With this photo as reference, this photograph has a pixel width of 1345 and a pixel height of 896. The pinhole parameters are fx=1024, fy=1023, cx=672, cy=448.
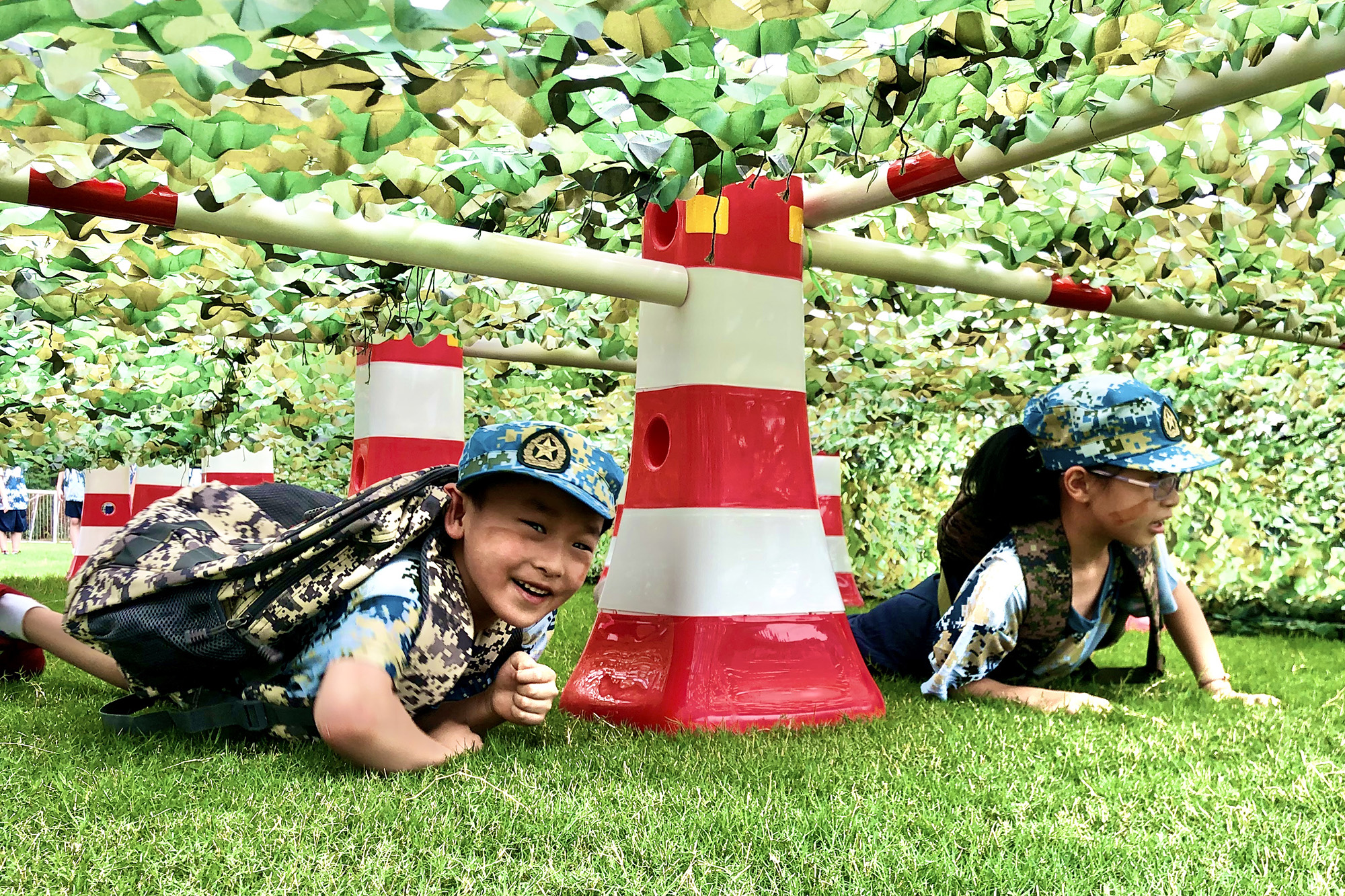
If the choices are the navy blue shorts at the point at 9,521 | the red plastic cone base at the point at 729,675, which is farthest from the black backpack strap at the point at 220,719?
the navy blue shorts at the point at 9,521

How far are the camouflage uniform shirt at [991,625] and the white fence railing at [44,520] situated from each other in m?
30.8

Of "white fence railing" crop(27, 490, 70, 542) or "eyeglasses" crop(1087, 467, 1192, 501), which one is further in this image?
"white fence railing" crop(27, 490, 70, 542)

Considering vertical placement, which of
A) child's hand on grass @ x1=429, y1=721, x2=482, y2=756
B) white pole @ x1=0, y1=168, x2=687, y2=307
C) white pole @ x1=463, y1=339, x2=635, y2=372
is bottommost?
child's hand on grass @ x1=429, y1=721, x2=482, y2=756

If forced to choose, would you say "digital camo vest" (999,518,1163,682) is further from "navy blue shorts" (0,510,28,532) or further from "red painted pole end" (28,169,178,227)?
"navy blue shorts" (0,510,28,532)

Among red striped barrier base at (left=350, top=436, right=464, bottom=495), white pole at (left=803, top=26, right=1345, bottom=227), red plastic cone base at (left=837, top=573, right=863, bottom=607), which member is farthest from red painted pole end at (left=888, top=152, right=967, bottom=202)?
red plastic cone base at (left=837, top=573, right=863, bottom=607)

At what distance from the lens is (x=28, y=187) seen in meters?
1.89

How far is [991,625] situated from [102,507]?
10317 millimetres

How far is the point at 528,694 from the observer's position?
2.13 metres

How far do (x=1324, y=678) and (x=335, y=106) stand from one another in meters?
3.64

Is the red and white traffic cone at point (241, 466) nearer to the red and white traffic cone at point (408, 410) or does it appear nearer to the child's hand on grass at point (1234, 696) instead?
the red and white traffic cone at point (408, 410)

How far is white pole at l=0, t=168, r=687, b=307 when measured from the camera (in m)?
1.98

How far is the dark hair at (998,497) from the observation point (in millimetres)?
3068

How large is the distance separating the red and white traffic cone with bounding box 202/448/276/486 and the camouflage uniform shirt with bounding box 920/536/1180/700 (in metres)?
7.88

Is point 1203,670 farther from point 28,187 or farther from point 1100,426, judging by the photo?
point 28,187
